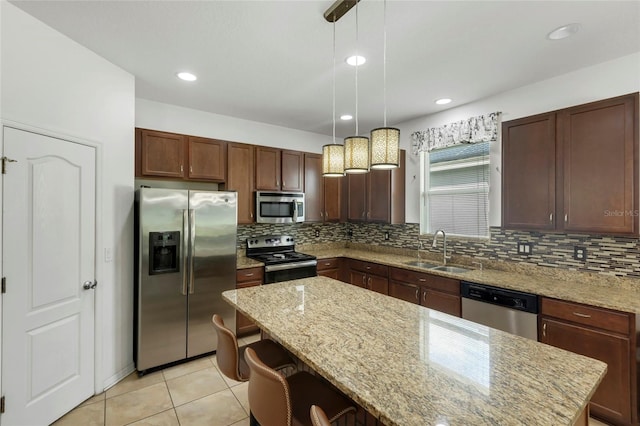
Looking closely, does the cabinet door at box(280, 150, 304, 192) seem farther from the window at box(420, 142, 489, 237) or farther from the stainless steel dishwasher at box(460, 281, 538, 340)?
the stainless steel dishwasher at box(460, 281, 538, 340)

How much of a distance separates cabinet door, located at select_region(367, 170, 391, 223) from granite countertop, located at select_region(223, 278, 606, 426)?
220 centimetres

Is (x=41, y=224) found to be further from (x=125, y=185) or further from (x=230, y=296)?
(x=230, y=296)

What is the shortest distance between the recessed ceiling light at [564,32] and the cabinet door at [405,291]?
2451 mm

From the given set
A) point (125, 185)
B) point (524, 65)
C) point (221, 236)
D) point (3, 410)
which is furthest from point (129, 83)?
point (524, 65)

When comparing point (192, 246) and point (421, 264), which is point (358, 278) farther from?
point (192, 246)

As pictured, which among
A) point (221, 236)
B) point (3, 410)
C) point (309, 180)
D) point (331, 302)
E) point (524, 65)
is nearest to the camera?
point (3, 410)

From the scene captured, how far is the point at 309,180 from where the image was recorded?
4.29 meters

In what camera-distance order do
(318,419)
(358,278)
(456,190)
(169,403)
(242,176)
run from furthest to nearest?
(358,278), (242,176), (456,190), (169,403), (318,419)

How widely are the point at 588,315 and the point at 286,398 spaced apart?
2255 millimetres

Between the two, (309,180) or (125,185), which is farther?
(309,180)

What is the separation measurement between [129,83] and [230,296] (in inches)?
83.9

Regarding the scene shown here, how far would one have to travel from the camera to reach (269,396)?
1181 mm

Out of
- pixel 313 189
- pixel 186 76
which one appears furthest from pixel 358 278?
pixel 186 76

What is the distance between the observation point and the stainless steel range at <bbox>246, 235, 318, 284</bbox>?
3523 millimetres
